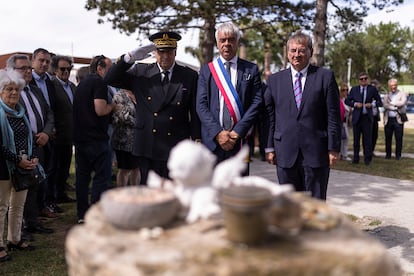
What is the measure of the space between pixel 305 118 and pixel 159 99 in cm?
128

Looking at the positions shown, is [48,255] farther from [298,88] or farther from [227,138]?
[298,88]

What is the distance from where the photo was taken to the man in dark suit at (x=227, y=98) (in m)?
3.53

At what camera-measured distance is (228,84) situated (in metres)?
3.57

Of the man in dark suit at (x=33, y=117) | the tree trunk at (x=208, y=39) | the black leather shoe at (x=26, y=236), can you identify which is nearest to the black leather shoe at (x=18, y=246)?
the black leather shoe at (x=26, y=236)

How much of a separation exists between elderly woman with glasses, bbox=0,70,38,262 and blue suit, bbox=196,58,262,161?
156 centimetres

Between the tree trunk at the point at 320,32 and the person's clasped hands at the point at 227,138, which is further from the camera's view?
the tree trunk at the point at 320,32

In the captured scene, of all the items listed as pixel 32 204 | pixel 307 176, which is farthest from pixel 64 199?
pixel 307 176

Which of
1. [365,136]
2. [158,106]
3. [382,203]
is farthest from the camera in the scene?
[365,136]

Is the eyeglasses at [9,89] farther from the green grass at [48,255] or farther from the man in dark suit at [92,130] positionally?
the green grass at [48,255]

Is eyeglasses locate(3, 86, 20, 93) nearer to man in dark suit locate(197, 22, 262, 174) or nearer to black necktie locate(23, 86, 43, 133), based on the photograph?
black necktie locate(23, 86, 43, 133)

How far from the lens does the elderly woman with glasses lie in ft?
11.5

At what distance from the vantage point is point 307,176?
12.0 feet

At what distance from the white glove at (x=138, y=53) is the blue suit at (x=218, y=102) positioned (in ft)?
1.62

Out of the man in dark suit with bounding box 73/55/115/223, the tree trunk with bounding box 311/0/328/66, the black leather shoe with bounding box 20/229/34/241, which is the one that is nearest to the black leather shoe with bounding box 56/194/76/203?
the man in dark suit with bounding box 73/55/115/223
